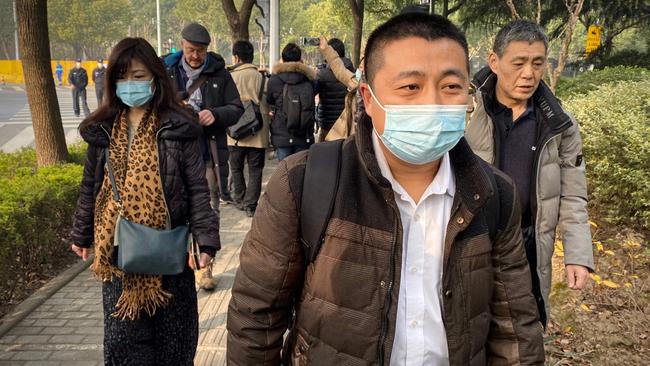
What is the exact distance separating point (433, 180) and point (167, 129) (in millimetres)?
1591

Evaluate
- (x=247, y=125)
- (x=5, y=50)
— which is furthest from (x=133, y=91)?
(x=5, y=50)

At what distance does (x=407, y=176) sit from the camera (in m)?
1.70

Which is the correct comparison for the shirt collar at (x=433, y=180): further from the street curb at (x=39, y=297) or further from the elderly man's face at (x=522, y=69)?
the street curb at (x=39, y=297)

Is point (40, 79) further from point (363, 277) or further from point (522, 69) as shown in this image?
point (363, 277)

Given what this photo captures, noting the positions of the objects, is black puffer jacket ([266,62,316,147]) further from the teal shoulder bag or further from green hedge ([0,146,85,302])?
the teal shoulder bag

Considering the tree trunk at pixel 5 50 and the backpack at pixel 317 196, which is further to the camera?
the tree trunk at pixel 5 50

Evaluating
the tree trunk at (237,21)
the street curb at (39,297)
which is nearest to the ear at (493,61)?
the street curb at (39,297)

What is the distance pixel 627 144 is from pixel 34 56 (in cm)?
590

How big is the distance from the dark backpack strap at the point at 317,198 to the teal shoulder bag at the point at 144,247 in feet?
4.42

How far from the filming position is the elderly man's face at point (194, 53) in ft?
→ 14.4

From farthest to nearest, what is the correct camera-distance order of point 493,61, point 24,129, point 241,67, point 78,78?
point 78,78, point 24,129, point 241,67, point 493,61

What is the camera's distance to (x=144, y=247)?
2.70 m

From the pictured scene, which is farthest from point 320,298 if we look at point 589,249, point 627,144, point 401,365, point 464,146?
point 627,144

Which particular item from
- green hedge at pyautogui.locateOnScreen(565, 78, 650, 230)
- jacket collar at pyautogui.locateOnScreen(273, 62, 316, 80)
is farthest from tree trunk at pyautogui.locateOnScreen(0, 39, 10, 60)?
green hedge at pyautogui.locateOnScreen(565, 78, 650, 230)
